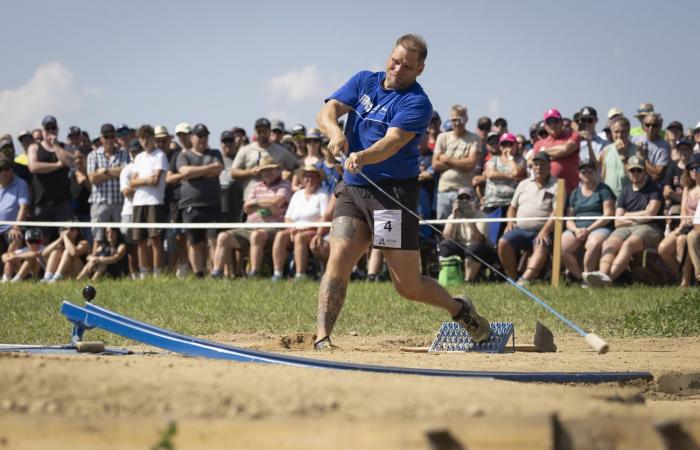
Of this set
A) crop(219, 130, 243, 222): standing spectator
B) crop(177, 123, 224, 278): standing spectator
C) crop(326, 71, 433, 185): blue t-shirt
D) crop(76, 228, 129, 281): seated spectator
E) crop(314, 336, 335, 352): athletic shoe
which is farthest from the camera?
crop(219, 130, 243, 222): standing spectator

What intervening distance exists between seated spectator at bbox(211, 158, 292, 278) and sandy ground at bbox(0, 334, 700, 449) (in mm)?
10485

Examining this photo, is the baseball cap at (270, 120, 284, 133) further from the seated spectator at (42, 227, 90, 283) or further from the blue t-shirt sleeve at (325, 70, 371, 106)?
the blue t-shirt sleeve at (325, 70, 371, 106)

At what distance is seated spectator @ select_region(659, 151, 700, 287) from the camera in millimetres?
14719

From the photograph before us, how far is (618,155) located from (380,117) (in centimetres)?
807

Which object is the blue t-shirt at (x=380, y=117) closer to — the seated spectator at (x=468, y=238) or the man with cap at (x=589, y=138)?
the seated spectator at (x=468, y=238)

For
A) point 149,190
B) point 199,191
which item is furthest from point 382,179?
point 149,190

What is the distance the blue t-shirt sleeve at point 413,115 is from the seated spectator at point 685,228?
710 cm

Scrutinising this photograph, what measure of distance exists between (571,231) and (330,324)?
7.56 m

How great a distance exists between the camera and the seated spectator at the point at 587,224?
50.5 ft

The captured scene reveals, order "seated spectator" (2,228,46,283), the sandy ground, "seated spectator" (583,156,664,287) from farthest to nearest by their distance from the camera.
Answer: "seated spectator" (2,228,46,283)
"seated spectator" (583,156,664,287)
the sandy ground

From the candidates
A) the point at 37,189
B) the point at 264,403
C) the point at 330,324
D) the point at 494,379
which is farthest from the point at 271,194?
the point at 264,403

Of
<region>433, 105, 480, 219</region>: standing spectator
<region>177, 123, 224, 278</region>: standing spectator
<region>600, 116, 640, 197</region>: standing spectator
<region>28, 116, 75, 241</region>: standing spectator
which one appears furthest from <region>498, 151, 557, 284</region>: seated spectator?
<region>28, 116, 75, 241</region>: standing spectator

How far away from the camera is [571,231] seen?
15727 mm

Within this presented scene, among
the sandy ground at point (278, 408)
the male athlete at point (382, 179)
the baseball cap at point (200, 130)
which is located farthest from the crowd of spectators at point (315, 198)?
the sandy ground at point (278, 408)
